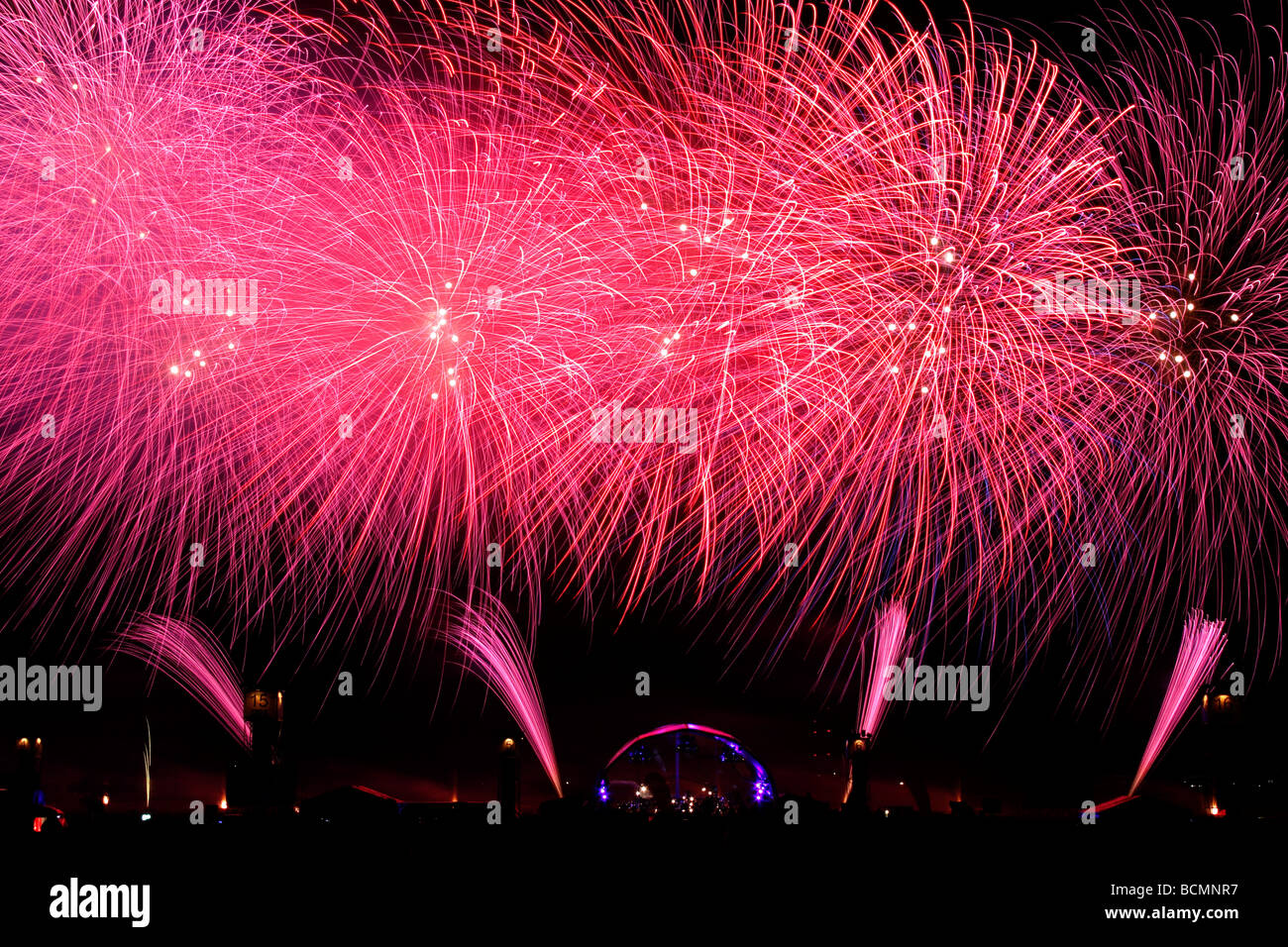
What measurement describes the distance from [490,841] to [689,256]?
742cm

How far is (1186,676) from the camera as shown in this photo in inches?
855

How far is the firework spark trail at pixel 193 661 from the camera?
22219mm

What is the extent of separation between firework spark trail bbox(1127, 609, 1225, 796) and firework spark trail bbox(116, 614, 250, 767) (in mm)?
18302

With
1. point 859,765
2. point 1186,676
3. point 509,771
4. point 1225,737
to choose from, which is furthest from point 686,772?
point 1186,676

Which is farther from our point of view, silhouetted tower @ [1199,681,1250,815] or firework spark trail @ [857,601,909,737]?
firework spark trail @ [857,601,909,737]

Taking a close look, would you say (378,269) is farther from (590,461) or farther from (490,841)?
(490,841)

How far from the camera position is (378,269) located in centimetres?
1322

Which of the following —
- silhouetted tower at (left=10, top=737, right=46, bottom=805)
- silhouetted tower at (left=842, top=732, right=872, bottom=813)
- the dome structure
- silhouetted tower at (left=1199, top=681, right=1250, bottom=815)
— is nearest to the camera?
silhouetted tower at (left=1199, top=681, right=1250, bottom=815)

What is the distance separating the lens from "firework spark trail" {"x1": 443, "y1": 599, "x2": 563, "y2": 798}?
74.6ft

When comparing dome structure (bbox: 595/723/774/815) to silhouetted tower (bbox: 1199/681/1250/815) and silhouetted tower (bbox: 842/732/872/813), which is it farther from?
silhouetted tower (bbox: 1199/681/1250/815)

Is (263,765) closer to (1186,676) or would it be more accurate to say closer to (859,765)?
(859,765)

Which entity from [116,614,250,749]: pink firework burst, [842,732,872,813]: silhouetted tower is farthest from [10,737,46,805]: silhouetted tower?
[842,732,872,813]: silhouetted tower

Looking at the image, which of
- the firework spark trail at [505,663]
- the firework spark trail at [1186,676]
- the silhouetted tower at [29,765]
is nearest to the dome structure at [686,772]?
the firework spark trail at [505,663]

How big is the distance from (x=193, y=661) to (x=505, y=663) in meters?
6.66
